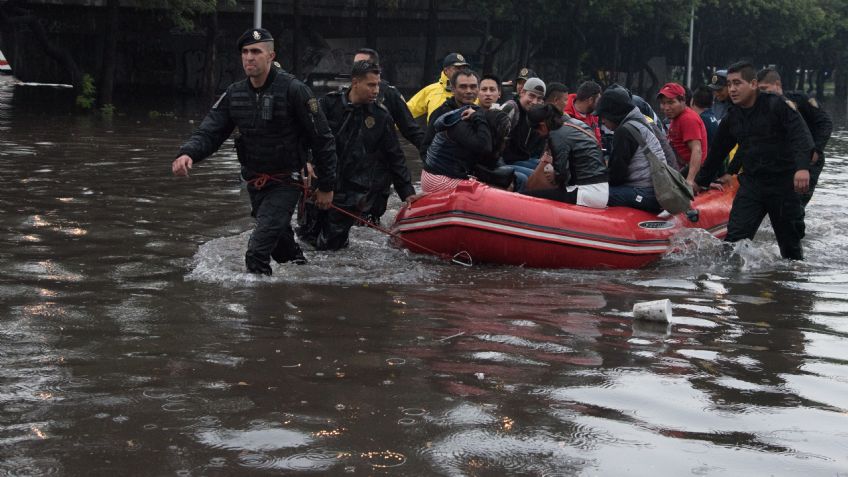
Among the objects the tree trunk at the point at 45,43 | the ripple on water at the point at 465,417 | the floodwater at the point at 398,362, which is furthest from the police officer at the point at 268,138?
the tree trunk at the point at 45,43

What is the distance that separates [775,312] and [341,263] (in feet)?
10.8

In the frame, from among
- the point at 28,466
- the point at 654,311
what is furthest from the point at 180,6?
the point at 28,466

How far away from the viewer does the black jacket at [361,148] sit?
9.48m

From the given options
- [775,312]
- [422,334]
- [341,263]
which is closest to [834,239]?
[775,312]

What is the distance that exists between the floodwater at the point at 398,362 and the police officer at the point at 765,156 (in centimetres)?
28

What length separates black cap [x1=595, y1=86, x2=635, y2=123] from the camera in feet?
31.8

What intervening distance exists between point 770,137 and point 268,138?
404 cm

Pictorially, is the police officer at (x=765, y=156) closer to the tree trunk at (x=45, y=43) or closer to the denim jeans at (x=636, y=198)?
the denim jeans at (x=636, y=198)

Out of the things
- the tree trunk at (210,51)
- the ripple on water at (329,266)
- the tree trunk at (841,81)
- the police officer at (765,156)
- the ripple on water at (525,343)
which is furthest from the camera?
the tree trunk at (841,81)

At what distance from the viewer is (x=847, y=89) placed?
73562 millimetres

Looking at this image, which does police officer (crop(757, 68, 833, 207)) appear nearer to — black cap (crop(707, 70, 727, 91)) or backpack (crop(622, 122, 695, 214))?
backpack (crop(622, 122, 695, 214))

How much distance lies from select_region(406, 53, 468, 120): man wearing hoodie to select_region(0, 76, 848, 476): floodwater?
162 cm

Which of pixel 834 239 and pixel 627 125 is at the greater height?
pixel 627 125

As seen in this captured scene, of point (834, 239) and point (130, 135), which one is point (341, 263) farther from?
point (130, 135)
